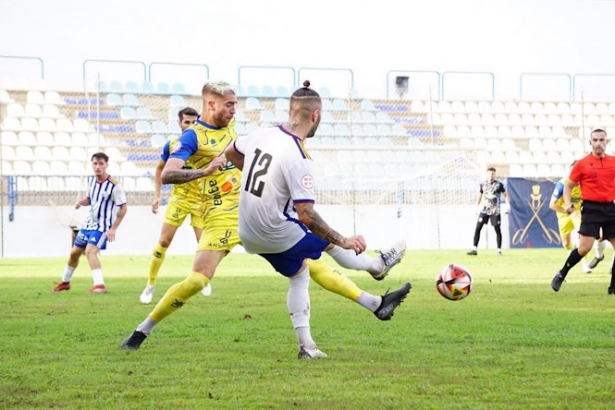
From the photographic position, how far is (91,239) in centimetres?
1369

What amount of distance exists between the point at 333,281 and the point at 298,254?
17.7 inches

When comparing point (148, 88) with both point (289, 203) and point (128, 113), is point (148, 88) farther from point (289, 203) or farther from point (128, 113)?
point (289, 203)

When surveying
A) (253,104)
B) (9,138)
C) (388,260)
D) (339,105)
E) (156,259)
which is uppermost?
(253,104)

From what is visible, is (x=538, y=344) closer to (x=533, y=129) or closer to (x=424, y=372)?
(x=424, y=372)

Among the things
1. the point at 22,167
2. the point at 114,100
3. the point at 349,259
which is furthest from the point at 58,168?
the point at 349,259

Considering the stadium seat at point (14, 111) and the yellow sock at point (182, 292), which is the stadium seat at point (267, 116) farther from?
the yellow sock at point (182, 292)

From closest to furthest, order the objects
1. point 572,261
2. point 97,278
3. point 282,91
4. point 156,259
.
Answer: point 156,259, point 572,261, point 97,278, point 282,91

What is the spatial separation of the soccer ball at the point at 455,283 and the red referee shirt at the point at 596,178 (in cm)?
448

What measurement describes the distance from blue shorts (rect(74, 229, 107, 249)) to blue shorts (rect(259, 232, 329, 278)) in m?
7.30

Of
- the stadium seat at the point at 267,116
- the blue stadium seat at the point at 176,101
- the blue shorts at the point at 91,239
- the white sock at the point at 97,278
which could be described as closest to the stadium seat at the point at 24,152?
the blue stadium seat at the point at 176,101

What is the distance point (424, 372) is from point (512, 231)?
2626cm

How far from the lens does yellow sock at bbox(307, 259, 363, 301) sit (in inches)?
276

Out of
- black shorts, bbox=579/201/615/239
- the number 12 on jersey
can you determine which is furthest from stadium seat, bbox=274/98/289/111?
the number 12 on jersey

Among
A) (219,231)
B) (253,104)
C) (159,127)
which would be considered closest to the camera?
(219,231)
